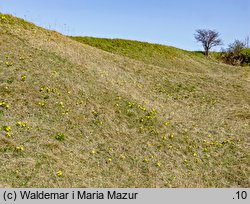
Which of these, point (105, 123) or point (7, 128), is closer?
point (7, 128)

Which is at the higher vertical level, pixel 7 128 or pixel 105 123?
pixel 105 123

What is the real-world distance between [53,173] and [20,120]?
3.81 meters

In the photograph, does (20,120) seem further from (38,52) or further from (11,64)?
(38,52)

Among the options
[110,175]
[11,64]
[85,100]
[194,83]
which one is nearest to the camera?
[110,175]

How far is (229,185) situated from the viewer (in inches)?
523

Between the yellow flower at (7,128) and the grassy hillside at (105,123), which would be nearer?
the grassy hillside at (105,123)

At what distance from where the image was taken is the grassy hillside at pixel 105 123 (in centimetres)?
1230

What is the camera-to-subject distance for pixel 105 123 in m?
16.0

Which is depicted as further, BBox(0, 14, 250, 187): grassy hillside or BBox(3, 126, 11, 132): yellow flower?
BBox(3, 126, 11, 132): yellow flower

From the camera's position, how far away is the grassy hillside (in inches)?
484

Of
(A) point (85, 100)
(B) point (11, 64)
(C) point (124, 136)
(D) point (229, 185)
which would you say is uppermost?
(B) point (11, 64)

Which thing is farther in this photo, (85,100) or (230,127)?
(230,127)
